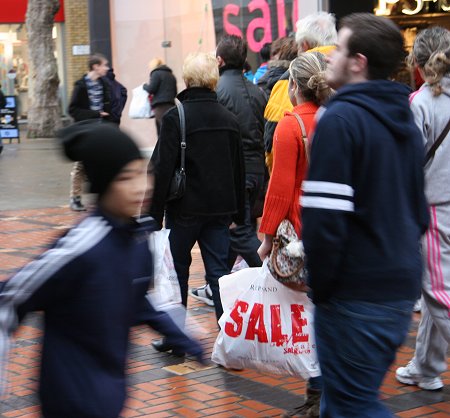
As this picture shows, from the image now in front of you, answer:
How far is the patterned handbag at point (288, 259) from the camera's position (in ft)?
15.1

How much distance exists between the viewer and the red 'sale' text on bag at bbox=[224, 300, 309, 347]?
477 centimetres

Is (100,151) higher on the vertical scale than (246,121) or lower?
higher

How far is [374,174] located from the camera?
313 centimetres

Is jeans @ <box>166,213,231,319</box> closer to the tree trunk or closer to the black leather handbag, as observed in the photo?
the black leather handbag

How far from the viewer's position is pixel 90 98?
1266 centimetres

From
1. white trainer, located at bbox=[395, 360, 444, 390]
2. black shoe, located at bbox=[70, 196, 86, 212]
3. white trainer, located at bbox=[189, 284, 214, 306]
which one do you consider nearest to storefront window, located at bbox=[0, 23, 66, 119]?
black shoe, located at bbox=[70, 196, 86, 212]

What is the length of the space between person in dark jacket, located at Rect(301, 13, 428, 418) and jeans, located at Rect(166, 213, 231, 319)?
2.63 metres

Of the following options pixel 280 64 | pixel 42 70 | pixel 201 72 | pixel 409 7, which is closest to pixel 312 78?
pixel 201 72

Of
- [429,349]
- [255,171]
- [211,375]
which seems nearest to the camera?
[429,349]

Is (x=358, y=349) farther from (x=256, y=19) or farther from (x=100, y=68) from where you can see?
(x=256, y=19)

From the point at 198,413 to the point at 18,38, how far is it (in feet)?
102

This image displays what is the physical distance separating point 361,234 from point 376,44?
65cm

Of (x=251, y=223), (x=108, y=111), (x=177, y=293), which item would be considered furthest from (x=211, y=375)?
Result: (x=108, y=111)

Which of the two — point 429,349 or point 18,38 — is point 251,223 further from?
point 18,38
